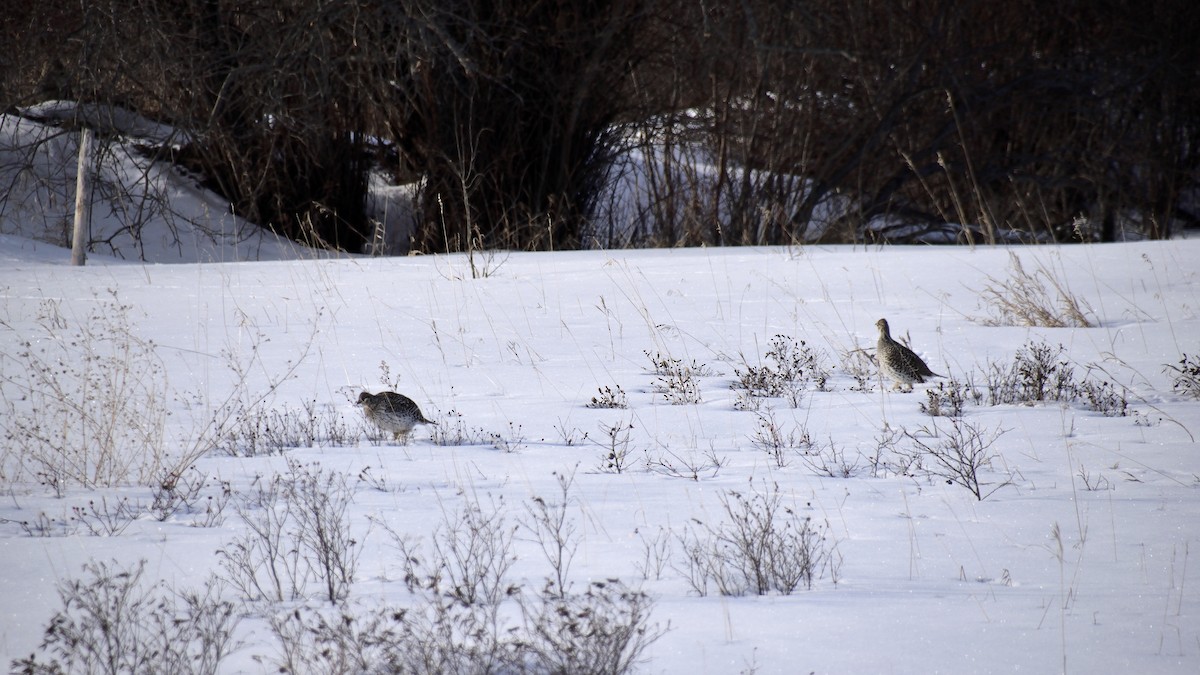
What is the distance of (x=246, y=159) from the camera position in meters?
14.3

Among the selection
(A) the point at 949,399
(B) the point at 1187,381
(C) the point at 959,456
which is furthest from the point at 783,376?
(B) the point at 1187,381

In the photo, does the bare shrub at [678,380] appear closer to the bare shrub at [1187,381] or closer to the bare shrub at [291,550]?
the bare shrub at [291,550]

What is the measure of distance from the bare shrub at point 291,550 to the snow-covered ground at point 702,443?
0.07 m

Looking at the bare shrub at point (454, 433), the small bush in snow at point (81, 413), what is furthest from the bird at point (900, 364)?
the small bush in snow at point (81, 413)

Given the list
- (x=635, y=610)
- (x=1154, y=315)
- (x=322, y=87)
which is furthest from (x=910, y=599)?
(x=322, y=87)

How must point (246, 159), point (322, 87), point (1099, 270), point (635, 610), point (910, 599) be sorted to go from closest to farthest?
point (635, 610) < point (910, 599) < point (1099, 270) < point (322, 87) < point (246, 159)

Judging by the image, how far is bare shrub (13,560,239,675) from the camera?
8.98 ft

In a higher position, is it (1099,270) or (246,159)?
(246,159)

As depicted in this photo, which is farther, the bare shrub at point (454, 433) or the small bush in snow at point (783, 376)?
the small bush in snow at point (783, 376)

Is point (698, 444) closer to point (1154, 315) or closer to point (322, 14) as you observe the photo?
point (1154, 315)

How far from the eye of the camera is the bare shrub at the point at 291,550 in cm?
338

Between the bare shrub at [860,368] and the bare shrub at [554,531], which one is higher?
the bare shrub at [860,368]

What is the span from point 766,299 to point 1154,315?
286 cm

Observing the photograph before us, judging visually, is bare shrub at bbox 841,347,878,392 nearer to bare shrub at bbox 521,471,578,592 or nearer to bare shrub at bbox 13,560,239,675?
bare shrub at bbox 521,471,578,592
